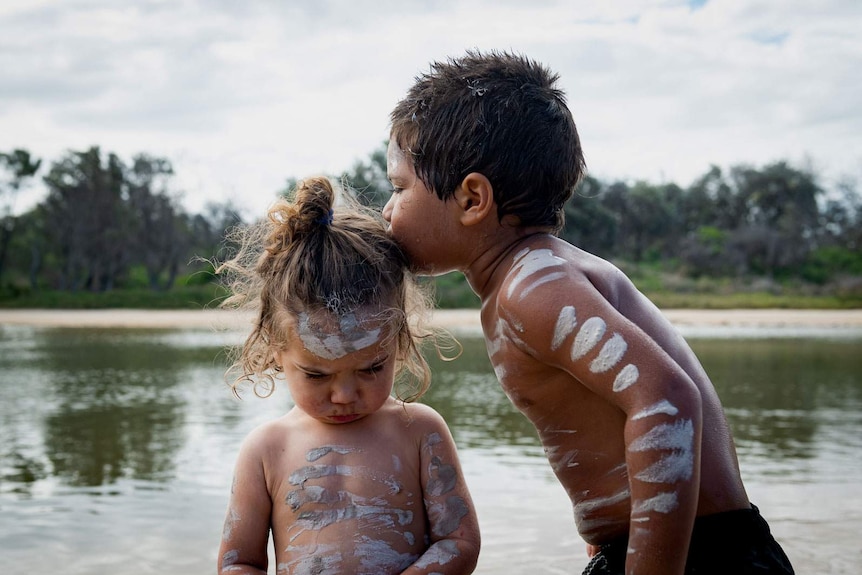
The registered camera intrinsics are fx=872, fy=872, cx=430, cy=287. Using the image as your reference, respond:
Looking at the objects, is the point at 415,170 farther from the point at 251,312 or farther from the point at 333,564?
the point at 333,564

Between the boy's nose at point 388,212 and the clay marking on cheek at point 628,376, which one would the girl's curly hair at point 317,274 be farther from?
the clay marking on cheek at point 628,376

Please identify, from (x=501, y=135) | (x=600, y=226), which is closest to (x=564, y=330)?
(x=501, y=135)

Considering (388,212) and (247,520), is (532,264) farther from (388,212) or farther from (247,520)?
(247,520)

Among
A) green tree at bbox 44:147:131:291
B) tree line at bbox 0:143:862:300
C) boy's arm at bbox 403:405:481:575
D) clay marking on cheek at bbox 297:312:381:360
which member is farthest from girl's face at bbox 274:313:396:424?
green tree at bbox 44:147:131:291

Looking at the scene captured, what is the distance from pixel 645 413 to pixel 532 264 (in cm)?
38

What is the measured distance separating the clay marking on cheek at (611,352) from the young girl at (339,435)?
584mm

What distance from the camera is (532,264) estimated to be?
1.79 m

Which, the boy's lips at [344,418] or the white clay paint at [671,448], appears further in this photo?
the boy's lips at [344,418]

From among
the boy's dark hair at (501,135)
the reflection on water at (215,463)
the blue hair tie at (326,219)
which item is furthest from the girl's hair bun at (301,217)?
the reflection on water at (215,463)

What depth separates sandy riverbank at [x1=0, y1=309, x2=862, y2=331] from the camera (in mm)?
23828

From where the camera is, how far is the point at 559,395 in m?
1.82

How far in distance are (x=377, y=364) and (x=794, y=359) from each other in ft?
45.4

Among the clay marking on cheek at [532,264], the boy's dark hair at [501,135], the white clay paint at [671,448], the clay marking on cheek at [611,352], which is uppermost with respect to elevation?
the boy's dark hair at [501,135]

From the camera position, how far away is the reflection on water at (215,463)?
13.6 feet
